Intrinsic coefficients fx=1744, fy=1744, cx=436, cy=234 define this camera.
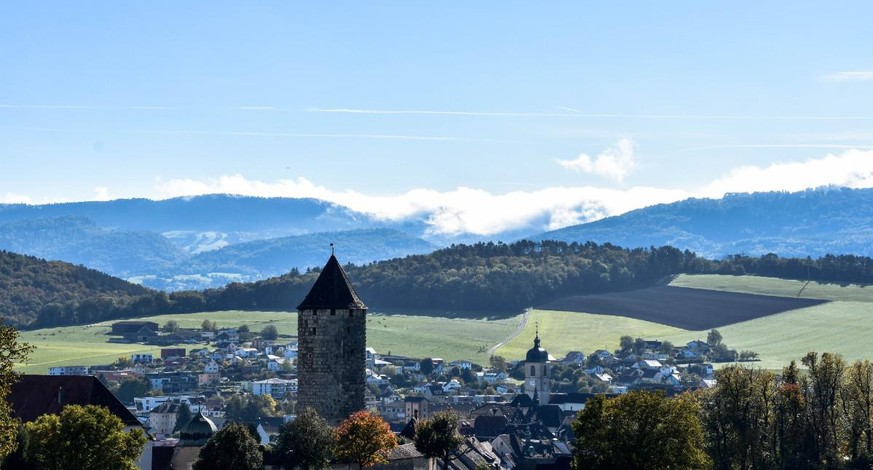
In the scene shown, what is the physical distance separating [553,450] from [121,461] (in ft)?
356

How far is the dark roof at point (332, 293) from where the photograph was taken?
96.1 m

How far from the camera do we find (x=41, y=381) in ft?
317

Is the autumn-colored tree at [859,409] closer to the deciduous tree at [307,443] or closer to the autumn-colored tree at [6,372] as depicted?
the deciduous tree at [307,443]

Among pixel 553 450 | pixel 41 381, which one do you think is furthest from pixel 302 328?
pixel 553 450

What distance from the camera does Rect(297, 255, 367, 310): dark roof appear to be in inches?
3782

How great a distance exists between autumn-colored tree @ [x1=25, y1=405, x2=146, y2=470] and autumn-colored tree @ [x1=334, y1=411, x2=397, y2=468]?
533 inches

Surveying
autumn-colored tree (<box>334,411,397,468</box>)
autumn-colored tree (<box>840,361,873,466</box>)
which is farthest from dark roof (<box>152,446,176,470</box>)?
autumn-colored tree (<box>840,361,873,466</box>)

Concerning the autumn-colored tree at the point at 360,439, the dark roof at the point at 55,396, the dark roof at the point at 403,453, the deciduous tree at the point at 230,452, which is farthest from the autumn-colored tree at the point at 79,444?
the dark roof at the point at 403,453

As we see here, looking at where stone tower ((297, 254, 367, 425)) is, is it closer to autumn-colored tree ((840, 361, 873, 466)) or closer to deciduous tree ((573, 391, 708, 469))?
deciduous tree ((573, 391, 708, 469))

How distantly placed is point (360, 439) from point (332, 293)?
27.1ft

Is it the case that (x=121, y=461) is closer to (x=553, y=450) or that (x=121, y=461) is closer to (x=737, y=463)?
(x=737, y=463)

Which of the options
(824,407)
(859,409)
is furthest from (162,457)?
(859,409)

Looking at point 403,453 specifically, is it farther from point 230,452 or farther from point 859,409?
point 859,409

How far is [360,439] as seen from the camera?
94.3 m
